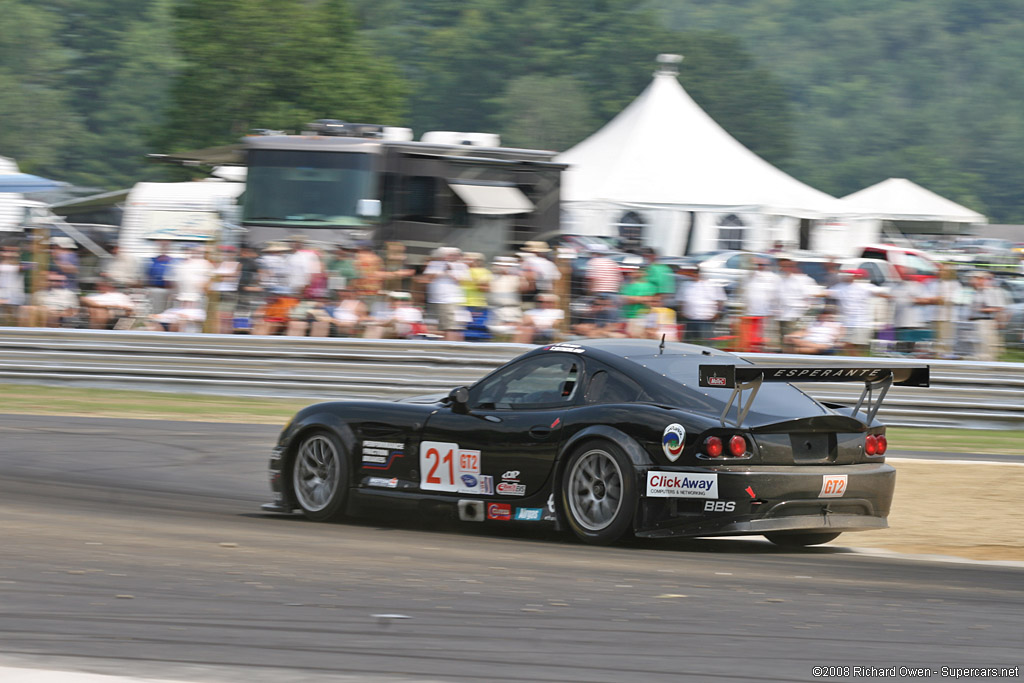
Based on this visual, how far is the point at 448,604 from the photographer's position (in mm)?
6070

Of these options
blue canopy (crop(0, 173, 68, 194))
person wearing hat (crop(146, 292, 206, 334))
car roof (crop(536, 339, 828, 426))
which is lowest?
car roof (crop(536, 339, 828, 426))

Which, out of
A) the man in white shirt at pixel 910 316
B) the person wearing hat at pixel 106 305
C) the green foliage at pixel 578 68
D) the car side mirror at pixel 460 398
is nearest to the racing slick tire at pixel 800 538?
the car side mirror at pixel 460 398

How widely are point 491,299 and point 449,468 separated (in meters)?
8.86

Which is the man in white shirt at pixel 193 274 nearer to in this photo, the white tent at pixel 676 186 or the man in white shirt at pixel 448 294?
the man in white shirt at pixel 448 294

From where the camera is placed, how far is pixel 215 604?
19.6ft

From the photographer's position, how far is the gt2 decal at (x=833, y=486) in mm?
7773

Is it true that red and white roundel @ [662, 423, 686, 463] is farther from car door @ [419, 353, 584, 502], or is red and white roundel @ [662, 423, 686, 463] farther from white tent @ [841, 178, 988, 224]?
white tent @ [841, 178, 988, 224]

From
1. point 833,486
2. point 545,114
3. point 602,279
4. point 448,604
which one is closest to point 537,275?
point 602,279

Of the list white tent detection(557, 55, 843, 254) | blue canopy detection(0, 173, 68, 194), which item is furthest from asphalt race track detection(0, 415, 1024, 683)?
white tent detection(557, 55, 843, 254)

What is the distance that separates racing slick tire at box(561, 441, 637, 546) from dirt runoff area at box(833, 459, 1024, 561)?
1770mm

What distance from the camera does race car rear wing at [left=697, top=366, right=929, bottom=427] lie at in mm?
7332

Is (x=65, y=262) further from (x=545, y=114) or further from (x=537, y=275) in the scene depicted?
(x=545, y=114)

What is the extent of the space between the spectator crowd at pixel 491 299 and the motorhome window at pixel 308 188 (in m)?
0.53

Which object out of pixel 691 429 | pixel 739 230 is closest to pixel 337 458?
pixel 691 429
